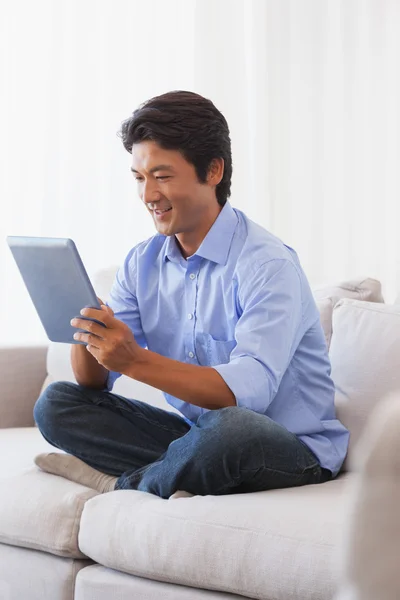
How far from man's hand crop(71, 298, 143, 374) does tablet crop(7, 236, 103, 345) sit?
0.03 m

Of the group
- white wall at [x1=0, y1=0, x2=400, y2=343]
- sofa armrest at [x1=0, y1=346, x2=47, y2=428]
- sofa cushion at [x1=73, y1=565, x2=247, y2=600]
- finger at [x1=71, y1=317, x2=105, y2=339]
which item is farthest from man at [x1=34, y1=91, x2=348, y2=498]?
white wall at [x1=0, y1=0, x2=400, y2=343]

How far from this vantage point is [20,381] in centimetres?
242

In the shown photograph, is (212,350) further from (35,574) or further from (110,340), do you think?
(35,574)

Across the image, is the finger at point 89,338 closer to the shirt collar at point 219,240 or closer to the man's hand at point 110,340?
the man's hand at point 110,340

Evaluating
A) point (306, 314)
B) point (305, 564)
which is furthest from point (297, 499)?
point (306, 314)

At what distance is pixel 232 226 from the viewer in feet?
6.14

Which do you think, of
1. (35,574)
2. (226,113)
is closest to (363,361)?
(35,574)

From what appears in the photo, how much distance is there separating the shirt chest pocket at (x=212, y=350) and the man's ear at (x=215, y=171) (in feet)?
1.05

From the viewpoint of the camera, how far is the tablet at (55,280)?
5.28 feet

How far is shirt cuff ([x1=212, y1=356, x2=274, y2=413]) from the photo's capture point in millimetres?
1626

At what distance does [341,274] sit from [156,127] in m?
1.73

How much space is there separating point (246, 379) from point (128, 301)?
46cm

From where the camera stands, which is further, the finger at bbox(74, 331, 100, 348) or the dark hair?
the dark hair

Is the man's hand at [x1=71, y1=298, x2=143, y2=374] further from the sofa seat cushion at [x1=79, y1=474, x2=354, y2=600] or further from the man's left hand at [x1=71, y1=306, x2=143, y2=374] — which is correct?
the sofa seat cushion at [x1=79, y1=474, x2=354, y2=600]
